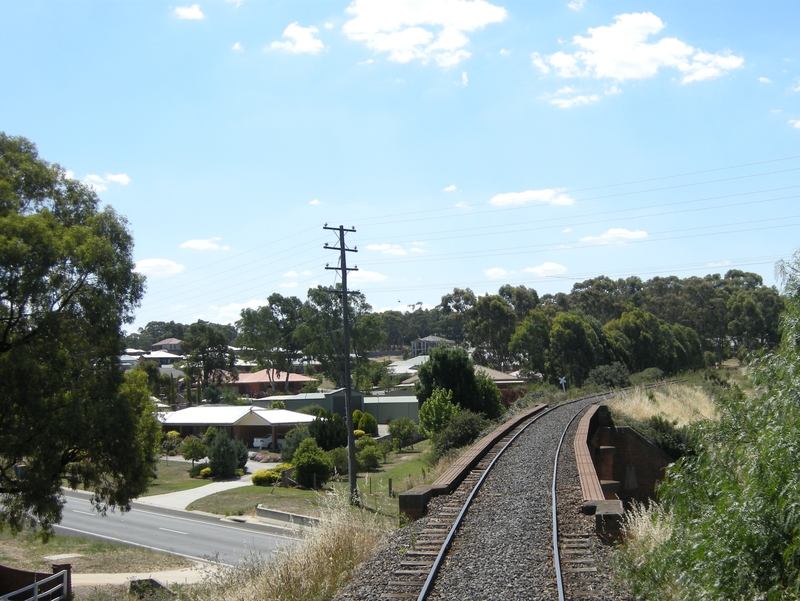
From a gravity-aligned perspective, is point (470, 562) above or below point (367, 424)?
above

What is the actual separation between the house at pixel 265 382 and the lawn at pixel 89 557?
59.7 meters

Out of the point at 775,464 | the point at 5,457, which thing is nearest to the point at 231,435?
the point at 5,457

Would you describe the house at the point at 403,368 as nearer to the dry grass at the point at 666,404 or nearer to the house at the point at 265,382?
the house at the point at 265,382

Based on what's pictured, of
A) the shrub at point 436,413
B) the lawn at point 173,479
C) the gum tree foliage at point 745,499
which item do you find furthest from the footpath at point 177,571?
the shrub at point 436,413

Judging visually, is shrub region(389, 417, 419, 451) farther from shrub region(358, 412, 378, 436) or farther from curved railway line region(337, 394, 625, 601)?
curved railway line region(337, 394, 625, 601)

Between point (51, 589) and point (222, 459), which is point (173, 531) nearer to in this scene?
point (51, 589)

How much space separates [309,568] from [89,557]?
53.6ft

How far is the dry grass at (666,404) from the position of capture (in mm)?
28984

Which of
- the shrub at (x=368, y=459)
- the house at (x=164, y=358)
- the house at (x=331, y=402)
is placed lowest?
the shrub at (x=368, y=459)

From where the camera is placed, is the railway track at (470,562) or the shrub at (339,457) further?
the shrub at (339,457)

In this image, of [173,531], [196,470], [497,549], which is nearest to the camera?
[497,549]

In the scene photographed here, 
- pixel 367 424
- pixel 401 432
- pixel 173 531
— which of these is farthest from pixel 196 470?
pixel 173 531

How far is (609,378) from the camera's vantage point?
49125 mm

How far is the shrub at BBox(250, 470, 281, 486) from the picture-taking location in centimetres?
3313
